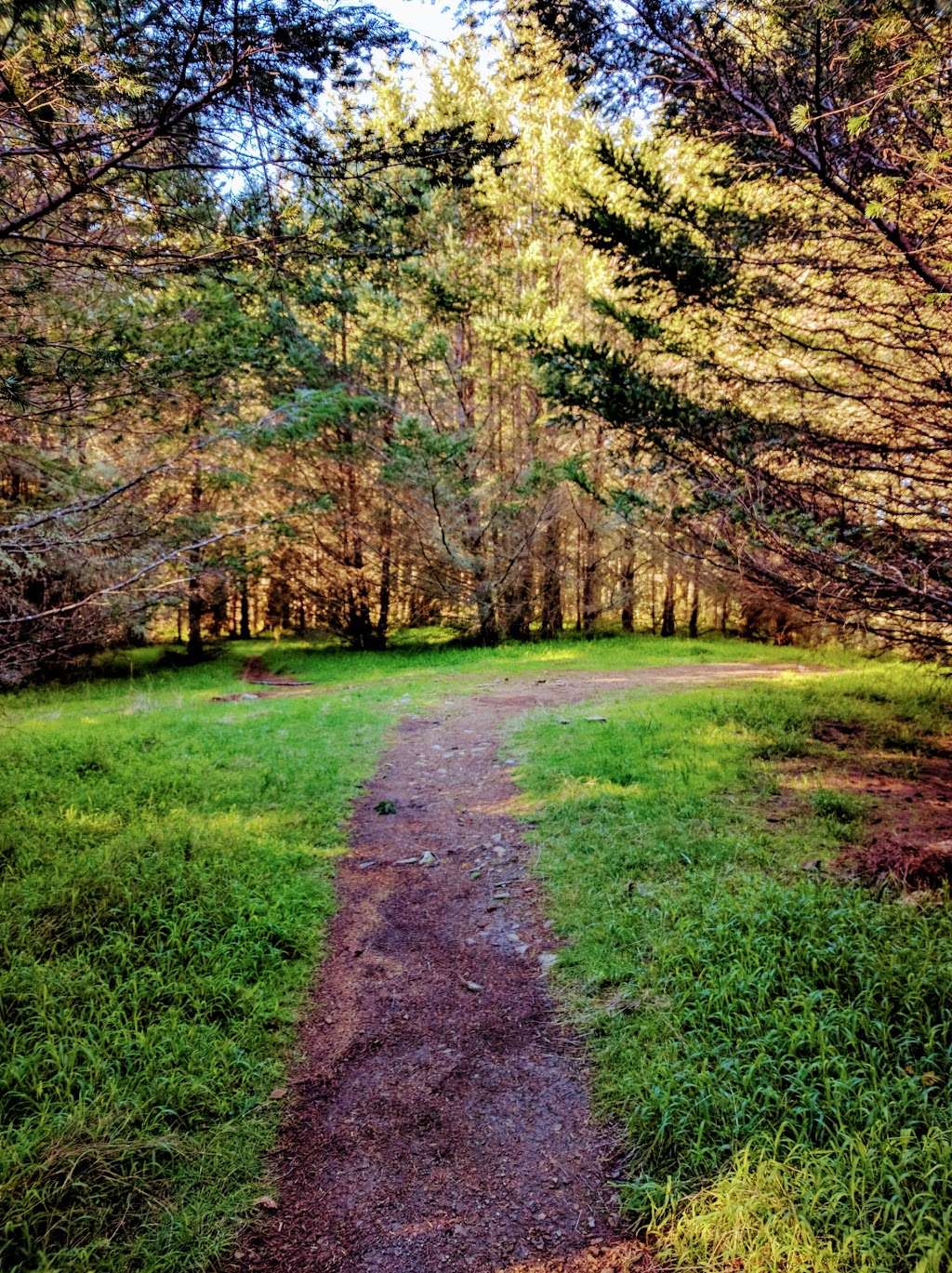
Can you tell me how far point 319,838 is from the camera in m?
5.65

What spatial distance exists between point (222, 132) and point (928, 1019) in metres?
6.13

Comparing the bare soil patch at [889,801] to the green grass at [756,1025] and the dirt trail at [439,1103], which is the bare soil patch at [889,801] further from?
the dirt trail at [439,1103]

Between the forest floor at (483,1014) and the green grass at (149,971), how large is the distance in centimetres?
2

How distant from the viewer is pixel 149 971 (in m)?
3.55

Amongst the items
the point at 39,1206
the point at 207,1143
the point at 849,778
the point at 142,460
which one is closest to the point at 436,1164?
the point at 207,1143

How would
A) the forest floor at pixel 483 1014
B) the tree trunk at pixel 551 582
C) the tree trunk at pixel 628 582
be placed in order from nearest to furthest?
the forest floor at pixel 483 1014
the tree trunk at pixel 551 582
the tree trunk at pixel 628 582

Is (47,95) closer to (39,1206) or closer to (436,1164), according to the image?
(39,1206)

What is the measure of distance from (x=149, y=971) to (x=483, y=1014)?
6.42 feet

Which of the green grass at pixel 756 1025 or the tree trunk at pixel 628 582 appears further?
the tree trunk at pixel 628 582

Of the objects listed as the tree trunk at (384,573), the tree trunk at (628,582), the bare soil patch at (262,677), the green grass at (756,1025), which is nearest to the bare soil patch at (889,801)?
the green grass at (756,1025)

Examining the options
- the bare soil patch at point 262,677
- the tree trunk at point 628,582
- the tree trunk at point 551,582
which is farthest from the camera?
the tree trunk at point 628,582

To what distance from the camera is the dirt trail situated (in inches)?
90.8

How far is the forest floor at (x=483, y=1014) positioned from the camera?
7.49 ft

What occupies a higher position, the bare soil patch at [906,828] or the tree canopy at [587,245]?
the tree canopy at [587,245]
